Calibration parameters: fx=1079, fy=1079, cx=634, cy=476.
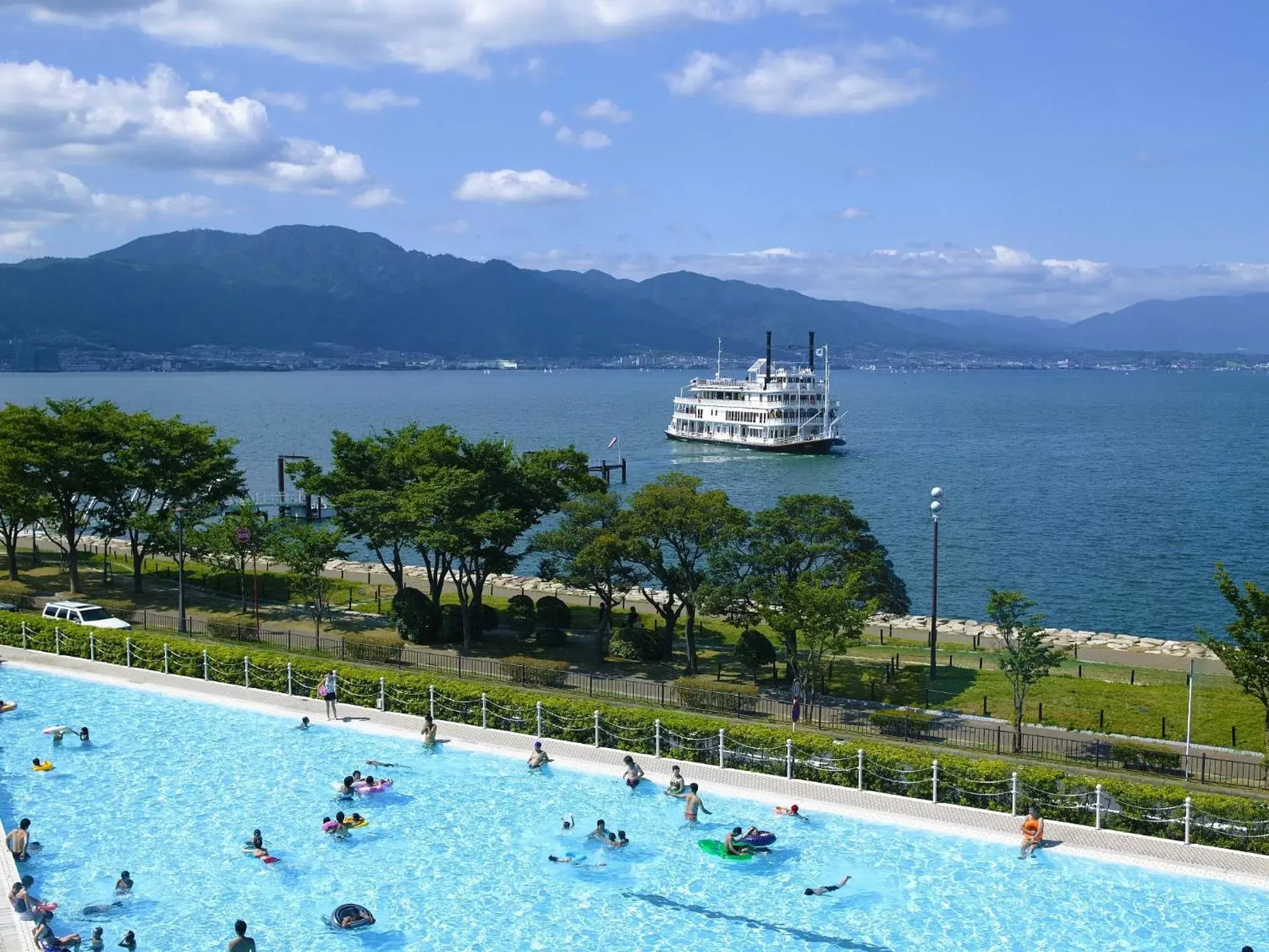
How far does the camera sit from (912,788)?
2325 centimetres

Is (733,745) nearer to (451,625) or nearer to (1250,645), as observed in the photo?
(1250,645)

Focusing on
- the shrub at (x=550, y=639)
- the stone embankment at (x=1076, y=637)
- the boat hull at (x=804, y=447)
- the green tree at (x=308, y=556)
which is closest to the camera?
the shrub at (x=550, y=639)

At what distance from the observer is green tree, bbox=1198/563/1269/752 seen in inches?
940

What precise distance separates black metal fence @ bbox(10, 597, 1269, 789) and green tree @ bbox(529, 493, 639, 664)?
291 cm

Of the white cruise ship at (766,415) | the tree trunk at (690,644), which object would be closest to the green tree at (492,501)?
the tree trunk at (690,644)

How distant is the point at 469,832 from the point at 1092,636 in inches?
1199

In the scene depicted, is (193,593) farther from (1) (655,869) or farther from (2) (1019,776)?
(2) (1019,776)

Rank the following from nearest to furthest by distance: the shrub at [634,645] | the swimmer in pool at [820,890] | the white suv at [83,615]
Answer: the swimmer in pool at [820,890]
the shrub at [634,645]
the white suv at [83,615]

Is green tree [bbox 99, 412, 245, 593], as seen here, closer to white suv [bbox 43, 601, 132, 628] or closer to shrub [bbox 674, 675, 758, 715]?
white suv [bbox 43, 601, 132, 628]

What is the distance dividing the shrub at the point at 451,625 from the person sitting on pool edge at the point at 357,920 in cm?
1797

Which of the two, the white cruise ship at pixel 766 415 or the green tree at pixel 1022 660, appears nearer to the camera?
the green tree at pixel 1022 660

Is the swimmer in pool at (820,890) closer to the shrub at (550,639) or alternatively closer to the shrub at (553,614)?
the shrub at (550,639)

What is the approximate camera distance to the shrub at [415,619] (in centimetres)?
3647

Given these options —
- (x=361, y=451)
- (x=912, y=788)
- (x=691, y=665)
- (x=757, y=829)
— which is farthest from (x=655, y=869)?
(x=361, y=451)
